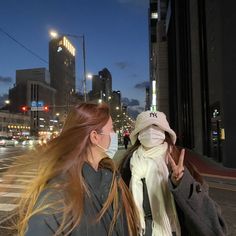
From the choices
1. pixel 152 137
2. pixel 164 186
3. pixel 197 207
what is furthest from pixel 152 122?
pixel 197 207

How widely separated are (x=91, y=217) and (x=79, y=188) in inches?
4.8

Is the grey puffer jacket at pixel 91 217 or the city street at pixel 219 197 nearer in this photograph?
the grey puffer jacket at pixel 91 217

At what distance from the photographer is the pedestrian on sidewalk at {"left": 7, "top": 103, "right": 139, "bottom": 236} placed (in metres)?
1.55

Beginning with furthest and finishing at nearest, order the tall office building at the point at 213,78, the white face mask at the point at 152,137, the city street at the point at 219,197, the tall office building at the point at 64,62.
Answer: the tall office building at the point at 64,62
the tall office building at the point at 213,78
the city street at the point at 219,197
the white face mask at the point at 152,137

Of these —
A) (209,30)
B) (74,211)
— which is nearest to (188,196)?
(74,211)

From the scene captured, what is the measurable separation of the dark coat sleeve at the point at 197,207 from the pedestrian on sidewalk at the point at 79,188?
1.22 ft

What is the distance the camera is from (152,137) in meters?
2.96

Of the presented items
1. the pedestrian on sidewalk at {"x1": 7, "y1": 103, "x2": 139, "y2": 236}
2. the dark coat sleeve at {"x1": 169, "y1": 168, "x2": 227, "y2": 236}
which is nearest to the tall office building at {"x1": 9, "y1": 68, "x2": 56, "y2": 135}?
the dark coat sleeve at {"x1": 169, "y1": 168, "x2": 227, "y2": 236}

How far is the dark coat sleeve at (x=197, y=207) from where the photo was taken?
2.15 meters

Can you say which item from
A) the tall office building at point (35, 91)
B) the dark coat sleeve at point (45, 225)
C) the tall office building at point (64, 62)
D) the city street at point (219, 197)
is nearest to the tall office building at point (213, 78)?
the city street at point (219, 197)

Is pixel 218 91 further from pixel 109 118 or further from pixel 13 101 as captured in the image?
pixel 13 101

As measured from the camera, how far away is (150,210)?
269 centimetres

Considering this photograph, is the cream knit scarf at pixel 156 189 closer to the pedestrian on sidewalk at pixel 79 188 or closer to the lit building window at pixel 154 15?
the pedestrian on sidewalk at pixel 79 188

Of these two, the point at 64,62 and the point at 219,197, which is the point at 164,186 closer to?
the point at 219,197
